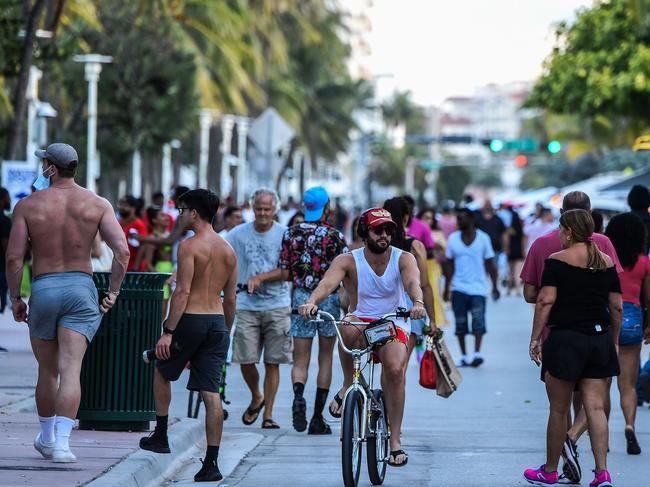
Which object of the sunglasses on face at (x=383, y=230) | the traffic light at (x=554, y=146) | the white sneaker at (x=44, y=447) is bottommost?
the white sneaker at (x=44, y=447)

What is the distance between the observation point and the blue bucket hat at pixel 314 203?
11742 millimetres

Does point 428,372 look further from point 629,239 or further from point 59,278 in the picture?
point 59,278

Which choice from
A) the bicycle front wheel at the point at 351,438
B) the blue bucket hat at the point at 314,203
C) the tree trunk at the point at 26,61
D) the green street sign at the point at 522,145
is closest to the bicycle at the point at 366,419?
the bicycle front wheel at the point at 351,438

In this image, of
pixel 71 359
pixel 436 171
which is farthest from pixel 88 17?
pixel 436 171

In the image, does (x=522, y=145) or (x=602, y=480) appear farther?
(x=522, y=145)

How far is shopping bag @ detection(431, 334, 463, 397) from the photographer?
10594 millimetres

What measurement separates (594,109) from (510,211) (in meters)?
10.3

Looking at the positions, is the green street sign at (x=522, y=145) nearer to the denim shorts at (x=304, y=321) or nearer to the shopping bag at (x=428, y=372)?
the denim shorts at (x=304, y=321)

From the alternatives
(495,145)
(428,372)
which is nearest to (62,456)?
(428,372)

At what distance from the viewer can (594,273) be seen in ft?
29.2

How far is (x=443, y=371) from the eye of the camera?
1061cm

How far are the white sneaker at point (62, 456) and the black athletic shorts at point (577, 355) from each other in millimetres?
2799

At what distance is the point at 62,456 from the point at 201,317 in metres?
1.13

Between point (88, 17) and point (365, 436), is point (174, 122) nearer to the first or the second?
point (88, 17)
